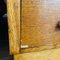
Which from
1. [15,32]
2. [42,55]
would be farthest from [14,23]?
[42,55]

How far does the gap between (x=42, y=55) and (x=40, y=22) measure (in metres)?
0.11

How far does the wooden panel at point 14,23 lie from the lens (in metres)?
0.35

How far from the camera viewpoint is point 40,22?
0.38m

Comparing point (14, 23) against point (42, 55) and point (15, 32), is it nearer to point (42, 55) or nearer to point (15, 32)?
point (15, 32)

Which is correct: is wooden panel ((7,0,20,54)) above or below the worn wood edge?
above

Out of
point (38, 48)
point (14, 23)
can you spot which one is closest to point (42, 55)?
point (38, 48)

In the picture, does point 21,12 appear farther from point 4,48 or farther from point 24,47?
point 4,48

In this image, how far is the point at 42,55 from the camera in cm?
41

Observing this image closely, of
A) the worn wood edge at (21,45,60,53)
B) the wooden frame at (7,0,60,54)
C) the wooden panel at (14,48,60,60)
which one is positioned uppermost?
the wooden frame at (7,0,60,54)

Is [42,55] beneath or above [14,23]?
beneath

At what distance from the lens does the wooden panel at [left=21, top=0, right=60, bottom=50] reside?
36cm

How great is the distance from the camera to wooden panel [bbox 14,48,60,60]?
0.40 meters

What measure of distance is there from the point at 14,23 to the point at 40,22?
8 centimetres

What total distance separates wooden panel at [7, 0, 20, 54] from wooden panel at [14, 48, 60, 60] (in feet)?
0.08
